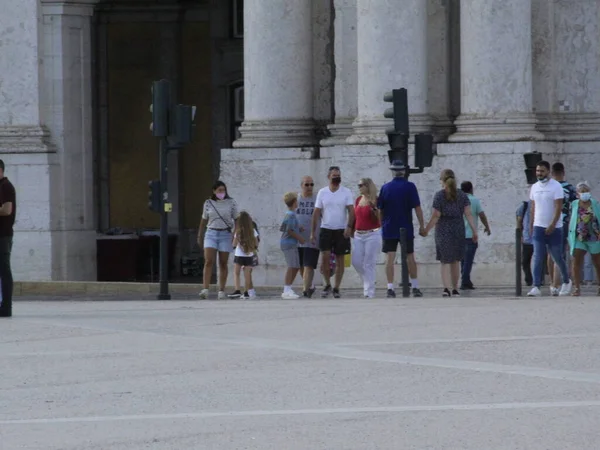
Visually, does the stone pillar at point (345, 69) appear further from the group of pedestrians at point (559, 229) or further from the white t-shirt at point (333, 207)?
the group of pedestrians at point (559, 229)

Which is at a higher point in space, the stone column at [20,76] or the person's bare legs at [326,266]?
the stone column at [20,76]

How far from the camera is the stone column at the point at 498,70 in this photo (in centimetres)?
3130

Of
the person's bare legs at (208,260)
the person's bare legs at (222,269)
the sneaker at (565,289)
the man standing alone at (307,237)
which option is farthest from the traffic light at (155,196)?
the sneaker at (565,289)

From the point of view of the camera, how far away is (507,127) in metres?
31.4

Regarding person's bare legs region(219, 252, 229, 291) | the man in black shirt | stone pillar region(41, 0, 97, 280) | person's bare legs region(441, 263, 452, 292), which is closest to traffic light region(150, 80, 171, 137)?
person's bare legs region(219, 252, 229, 291)

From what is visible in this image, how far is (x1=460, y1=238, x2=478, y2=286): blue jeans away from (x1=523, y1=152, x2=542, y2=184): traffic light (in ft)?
4.20

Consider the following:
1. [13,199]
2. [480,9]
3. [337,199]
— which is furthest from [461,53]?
[13,199]

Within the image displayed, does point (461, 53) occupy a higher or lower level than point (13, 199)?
higher

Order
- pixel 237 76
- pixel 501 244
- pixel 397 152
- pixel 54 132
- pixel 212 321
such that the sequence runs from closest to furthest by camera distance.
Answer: pixel 212 321 < pixel 397 152 < pixel 501 244 < pixel 54 132 < pixel 237 76

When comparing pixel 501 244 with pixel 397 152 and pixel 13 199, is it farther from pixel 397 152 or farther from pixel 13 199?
pixel 13 199

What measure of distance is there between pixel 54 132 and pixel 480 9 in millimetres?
8772

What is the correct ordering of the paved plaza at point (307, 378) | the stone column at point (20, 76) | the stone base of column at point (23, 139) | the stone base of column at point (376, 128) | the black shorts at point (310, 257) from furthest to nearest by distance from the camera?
Answer: the stone column at point (20, 76) → the stone base of column at point (23, 139) → the stone base of column at point (376, 128) → the black shorts at point (310, 257) → the paved plaza at point (307, 378)

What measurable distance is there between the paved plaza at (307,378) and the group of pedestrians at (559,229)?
9.39 ft

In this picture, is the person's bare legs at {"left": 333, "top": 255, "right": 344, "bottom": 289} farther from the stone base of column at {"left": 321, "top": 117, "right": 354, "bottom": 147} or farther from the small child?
the stone base of column at {"left": 321, "top": 117, "right": 354, "bottom": 147}
